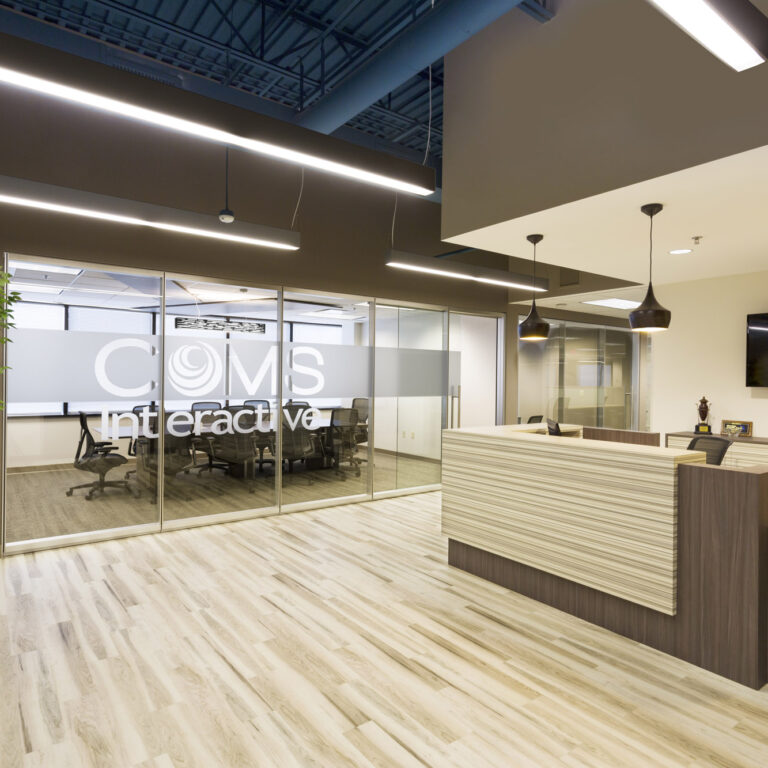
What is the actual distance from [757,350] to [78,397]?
6.68m

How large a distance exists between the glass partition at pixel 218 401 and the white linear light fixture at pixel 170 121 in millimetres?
2661

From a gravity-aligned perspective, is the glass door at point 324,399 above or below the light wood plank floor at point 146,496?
above

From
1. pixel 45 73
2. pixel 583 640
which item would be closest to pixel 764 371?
pixel 583 640

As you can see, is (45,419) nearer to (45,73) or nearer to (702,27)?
(45,73)

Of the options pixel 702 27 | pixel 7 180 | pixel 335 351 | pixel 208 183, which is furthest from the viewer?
pixel 335 351

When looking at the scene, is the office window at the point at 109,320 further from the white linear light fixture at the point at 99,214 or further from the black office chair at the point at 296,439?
the black office chair at the point at 296,439

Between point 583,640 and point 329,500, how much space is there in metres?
3.55

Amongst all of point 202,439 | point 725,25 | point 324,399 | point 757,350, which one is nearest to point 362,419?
point 324,399

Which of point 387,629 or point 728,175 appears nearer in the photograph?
point 728,175

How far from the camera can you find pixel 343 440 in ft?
20.7

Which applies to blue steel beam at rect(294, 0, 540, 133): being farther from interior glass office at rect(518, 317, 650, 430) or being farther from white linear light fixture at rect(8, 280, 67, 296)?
interior glass office at rect(518, 317, 650, 430)

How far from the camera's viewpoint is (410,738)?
2227 mm

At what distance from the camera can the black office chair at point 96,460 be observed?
4.71m

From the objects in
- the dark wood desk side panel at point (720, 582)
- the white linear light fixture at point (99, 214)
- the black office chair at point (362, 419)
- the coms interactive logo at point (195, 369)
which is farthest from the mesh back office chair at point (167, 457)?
the dark wood desk side panel at point (720, 582)
